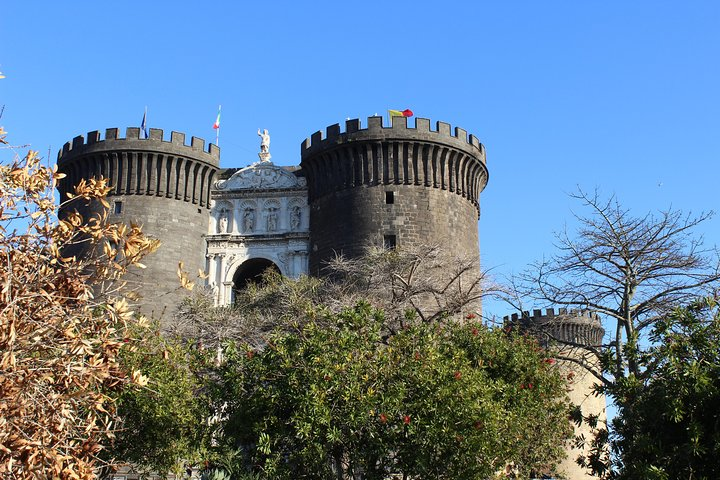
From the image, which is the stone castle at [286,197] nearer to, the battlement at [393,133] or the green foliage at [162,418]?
the battlement at [393,133]

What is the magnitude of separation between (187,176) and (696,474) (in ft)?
91.0

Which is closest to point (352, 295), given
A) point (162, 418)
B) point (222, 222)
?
point (222, 222)

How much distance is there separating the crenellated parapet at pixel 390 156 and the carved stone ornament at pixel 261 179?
142 centimetres

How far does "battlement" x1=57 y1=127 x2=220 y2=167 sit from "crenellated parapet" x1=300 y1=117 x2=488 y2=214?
201 inches

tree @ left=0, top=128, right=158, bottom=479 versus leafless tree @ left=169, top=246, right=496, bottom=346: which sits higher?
leafless tree @ left=169, top=246, right=496, bottom=346

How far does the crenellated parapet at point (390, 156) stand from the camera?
A: 3478 cm

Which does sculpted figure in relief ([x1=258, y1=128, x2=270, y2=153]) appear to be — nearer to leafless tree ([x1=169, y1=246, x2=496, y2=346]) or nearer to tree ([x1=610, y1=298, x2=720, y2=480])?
leafless tree ([x1=169, y1=246, x2=496, y2=346])

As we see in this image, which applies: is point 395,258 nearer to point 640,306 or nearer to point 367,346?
point 640,306

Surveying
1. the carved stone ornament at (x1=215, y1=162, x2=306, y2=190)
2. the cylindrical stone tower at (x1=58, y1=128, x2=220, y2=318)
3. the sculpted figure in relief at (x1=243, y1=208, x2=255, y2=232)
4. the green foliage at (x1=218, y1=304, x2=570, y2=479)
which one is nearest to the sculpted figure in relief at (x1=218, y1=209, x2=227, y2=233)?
the cylindrical stone tower at (x1=58, y1=128, x2=220, y2=318)

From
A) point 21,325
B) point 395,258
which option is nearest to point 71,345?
point 21,325

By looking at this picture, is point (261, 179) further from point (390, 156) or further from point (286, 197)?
point (390, 156)

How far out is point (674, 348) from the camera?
13.9 m

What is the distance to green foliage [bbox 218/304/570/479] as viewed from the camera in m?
14.6

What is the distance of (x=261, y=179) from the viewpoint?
122 ft
